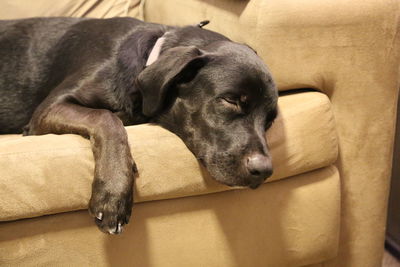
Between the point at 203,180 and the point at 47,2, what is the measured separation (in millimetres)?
1417

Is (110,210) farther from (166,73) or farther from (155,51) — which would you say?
(155,51)

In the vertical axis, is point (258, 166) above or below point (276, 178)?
above

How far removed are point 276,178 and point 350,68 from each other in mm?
424

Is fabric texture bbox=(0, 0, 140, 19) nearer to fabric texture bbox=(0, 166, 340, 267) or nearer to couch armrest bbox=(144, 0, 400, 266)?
couch armrest bbox=(144, 0, 400, 266)

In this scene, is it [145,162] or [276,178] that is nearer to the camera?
[145,162]

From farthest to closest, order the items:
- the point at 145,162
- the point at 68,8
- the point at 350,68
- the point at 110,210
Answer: the point at 68,8 → the point at 350,68 → the point at 145,162 → the point at 110,210

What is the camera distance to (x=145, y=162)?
123 cm

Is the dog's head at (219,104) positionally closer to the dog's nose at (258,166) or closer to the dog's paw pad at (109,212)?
the dog's nose at (258,166)

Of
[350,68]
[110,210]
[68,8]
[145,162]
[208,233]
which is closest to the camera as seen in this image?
[110,210]


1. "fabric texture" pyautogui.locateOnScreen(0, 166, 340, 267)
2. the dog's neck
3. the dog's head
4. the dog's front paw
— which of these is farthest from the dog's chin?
the dog's neck

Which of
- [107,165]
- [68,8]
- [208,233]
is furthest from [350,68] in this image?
[68,8]

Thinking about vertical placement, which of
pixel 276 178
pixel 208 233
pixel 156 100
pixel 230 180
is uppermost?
pixel 156 100

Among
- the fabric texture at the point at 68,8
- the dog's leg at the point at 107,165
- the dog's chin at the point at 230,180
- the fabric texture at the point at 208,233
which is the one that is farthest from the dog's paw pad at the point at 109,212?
the fabric texture at the point at 68,8

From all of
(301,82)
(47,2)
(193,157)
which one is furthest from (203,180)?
(47,2)
